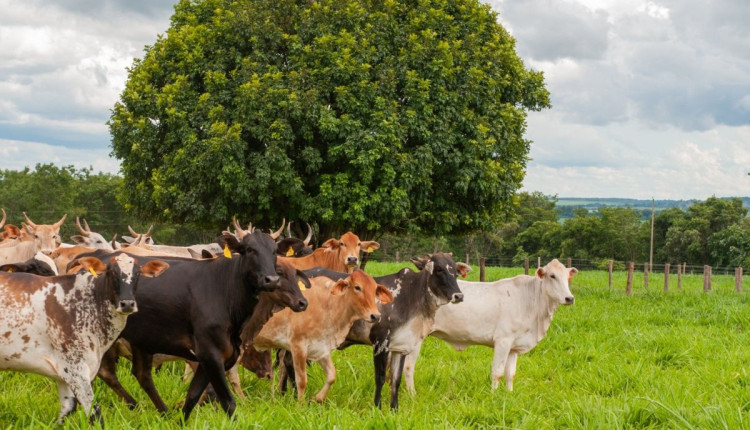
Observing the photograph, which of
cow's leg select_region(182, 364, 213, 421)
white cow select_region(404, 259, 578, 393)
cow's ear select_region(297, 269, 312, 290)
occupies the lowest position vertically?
cow's leg select_region(182, 364, 213, 421)

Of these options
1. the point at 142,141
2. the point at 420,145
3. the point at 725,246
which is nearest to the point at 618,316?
the point at 420,145

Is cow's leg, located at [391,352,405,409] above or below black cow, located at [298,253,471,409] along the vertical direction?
below

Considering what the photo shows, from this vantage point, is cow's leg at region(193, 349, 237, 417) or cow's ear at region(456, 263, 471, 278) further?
Answer: cow's ear at region(456, 263, 471, 278)

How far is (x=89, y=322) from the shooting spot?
609 cm

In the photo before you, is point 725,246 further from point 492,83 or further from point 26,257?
point 26,257

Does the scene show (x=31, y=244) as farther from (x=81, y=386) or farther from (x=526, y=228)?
(x=526, y=228)

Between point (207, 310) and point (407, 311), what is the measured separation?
9.23 ft

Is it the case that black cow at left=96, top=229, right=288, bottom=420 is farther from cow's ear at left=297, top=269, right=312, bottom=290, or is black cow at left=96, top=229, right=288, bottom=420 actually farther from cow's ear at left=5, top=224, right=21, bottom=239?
cow's ear at left=5, top=224, right=21, bottom=239

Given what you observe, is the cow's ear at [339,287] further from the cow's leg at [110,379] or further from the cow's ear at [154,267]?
the cow's leg at [110,379]

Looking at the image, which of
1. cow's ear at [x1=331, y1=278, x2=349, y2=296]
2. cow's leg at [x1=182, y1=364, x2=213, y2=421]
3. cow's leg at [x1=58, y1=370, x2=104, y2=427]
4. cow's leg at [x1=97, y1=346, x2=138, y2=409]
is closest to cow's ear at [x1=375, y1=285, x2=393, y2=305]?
cow's ear at [x1=331, y1=278, x2=349, y2=296]

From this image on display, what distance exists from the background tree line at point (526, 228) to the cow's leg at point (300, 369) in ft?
169

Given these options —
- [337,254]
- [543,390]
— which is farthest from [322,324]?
[337,254]

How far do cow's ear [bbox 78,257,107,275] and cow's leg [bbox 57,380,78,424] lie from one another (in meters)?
0.93

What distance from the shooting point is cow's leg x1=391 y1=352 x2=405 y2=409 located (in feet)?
26.5
